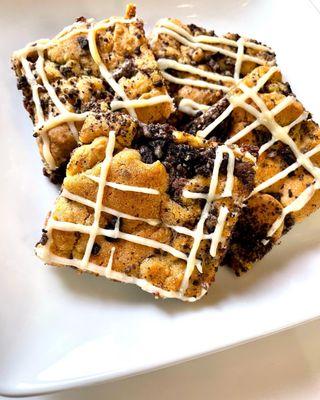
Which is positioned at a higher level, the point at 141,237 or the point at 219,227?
the point at 219,227

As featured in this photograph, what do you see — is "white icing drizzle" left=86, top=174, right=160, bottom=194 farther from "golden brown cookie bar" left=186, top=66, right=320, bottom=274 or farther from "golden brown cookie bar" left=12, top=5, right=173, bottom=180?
"golden brown cookie bar" left=186, top=66, right=320, bottom=274

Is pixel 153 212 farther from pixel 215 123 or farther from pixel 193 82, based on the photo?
pixel 193 82

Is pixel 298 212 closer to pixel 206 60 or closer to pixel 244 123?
pixel 244 123

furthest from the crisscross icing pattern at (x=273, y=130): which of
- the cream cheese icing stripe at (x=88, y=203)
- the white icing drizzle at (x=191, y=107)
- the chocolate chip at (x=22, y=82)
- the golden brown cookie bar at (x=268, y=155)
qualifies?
the chocolate chip at (x=22, y=82)

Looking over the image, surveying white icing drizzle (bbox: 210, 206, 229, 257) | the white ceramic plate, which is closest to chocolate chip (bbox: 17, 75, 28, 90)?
the white ceramic plate

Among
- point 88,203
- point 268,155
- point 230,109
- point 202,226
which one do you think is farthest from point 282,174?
point 88,203

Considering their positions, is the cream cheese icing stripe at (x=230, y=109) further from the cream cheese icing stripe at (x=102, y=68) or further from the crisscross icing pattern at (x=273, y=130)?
the cream cheese icing stripe at (x=102, y=68)

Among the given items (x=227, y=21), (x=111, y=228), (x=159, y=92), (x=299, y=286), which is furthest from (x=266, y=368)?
(x=227, y=21)
